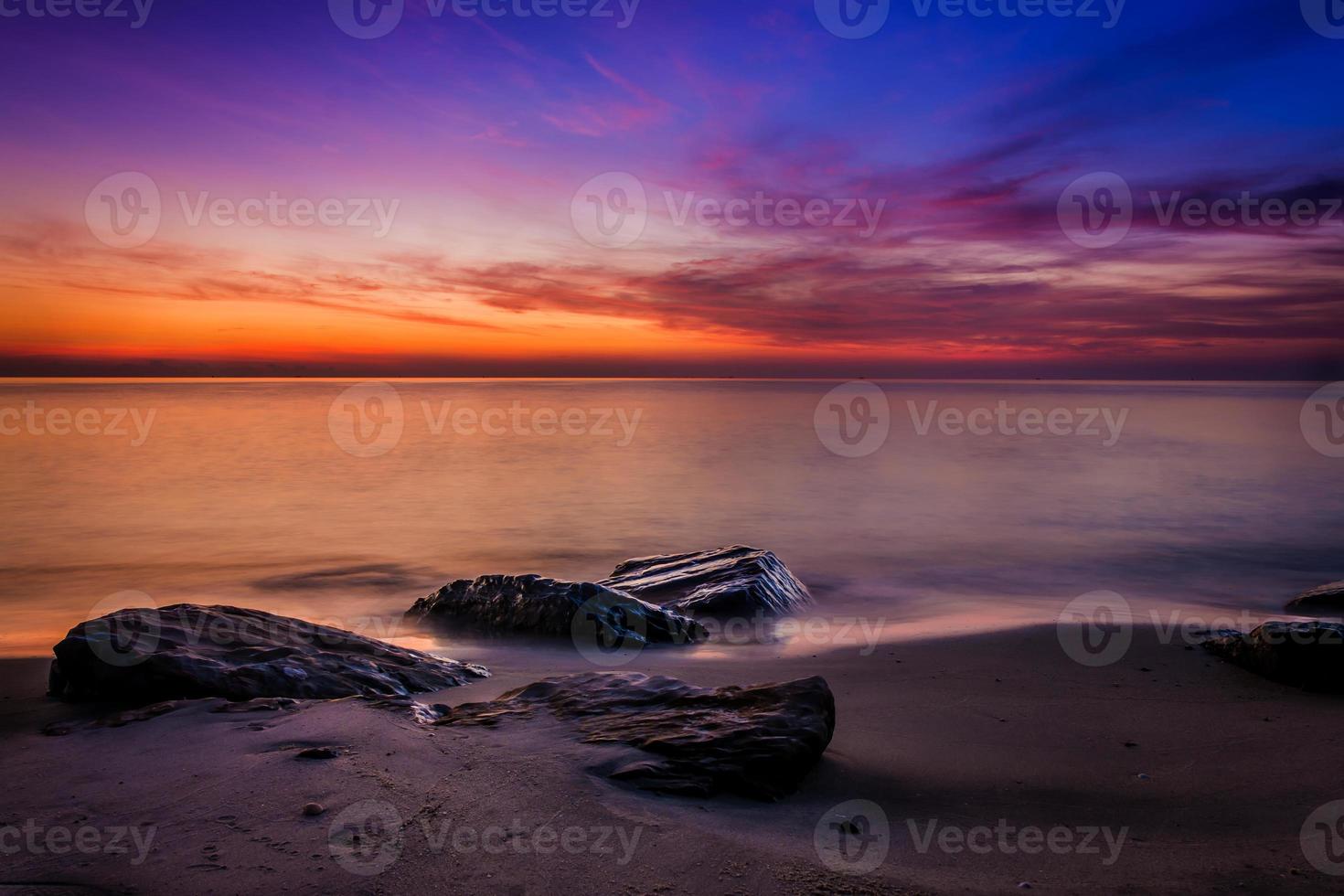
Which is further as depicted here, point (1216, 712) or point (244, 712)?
point (1216, 712)

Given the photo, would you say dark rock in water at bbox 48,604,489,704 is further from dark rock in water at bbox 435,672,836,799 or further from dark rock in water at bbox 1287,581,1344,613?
dark rock in water at bbox 1287,581,1344,613

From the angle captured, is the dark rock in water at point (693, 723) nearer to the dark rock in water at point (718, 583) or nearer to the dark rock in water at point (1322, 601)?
the dark rock in water at point (718, 583)

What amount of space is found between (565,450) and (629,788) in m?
26.2

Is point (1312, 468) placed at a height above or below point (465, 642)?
above

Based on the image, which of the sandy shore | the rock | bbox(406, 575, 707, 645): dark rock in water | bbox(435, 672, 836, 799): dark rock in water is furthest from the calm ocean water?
the rock

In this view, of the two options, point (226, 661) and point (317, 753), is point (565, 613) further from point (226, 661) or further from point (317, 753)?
point (317, 753)

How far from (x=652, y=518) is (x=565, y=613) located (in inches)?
365

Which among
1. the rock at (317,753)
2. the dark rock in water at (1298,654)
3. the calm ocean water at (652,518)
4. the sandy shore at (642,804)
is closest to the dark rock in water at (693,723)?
the sandy shore at (642,804)

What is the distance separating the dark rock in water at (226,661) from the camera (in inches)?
161

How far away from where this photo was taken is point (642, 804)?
2.97 meters

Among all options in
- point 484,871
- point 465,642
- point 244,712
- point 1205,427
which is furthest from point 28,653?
point 1205,427

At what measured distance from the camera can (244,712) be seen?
3.73 m

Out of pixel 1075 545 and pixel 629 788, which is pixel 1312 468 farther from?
pixel 629 788

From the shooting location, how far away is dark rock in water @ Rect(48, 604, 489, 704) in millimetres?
4078
